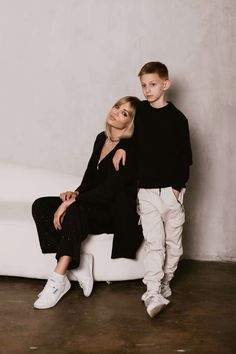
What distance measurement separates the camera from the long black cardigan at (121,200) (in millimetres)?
3027

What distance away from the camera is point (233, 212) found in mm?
3871

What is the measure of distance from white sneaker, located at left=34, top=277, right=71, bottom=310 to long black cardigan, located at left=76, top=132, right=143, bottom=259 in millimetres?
393

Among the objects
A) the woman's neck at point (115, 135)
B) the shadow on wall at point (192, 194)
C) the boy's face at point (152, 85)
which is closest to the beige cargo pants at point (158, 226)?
the woman's neck at point (115, 135)

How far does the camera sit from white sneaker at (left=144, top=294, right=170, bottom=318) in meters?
2.68

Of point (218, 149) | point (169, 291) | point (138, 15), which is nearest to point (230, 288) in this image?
point (169, 291)

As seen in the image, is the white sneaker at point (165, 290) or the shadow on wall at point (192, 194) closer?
the white sneaker at point (165, 290)

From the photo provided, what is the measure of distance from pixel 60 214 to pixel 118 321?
669 millimetres

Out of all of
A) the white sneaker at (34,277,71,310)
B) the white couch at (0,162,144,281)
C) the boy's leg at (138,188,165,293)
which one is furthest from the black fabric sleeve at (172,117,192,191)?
the white sneaker at (34,277,71,310)

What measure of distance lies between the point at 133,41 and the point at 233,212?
4.67 feet

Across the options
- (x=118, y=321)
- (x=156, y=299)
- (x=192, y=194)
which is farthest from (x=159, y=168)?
(x=192, y=194)

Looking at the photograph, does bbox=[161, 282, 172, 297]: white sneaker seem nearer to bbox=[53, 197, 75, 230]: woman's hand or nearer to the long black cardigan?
the long black cardigan

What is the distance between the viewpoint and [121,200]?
3061 millimetres

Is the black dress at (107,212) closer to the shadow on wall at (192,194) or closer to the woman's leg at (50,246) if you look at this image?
the woman's leg at (50,246)

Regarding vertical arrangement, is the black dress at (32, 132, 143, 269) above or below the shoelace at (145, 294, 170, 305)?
above
